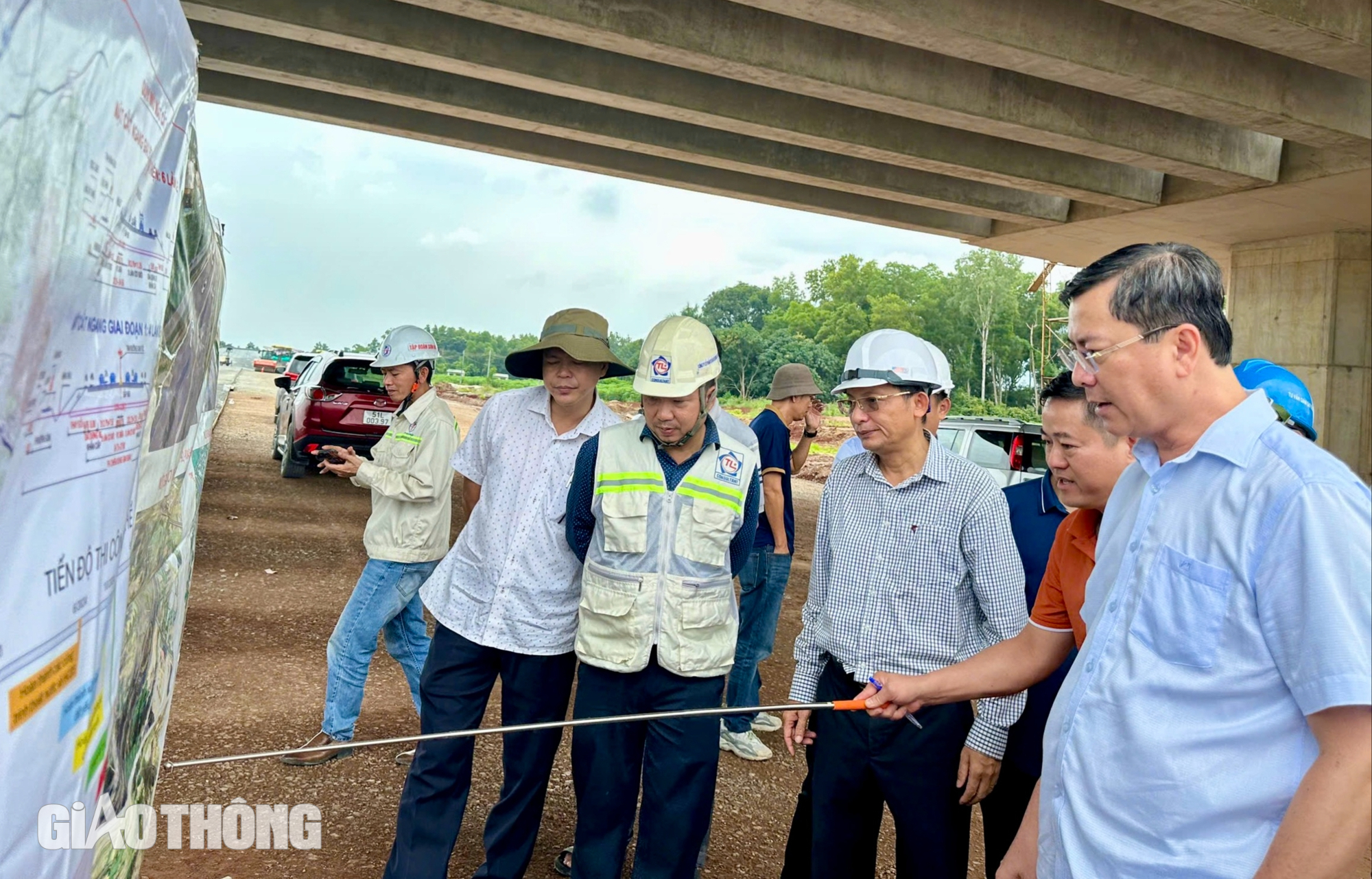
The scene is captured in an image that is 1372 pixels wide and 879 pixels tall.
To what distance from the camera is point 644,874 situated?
319 cm

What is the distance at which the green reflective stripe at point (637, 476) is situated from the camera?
3252 mm

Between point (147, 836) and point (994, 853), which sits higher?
point (147, 836)

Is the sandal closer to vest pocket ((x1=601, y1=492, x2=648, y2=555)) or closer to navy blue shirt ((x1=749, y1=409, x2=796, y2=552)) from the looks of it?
vest pocket ((x1=601, y1=492, x2=648, y2=555))

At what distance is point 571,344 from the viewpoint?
142 inches

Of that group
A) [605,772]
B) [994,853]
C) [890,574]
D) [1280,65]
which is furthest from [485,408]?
[1280,65]

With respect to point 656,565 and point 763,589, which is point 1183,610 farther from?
point 763,589

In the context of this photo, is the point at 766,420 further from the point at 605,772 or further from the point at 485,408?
the point at 605,772

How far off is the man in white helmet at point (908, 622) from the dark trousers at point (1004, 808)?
0.53 ft

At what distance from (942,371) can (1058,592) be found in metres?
0.87

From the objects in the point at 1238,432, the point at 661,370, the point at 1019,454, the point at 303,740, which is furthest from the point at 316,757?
the point at 1019,454

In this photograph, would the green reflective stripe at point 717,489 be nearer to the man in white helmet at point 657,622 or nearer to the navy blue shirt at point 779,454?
the man in white helmet at point 657,622

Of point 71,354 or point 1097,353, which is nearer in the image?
point 71,354

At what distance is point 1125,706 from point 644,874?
76.6 inches

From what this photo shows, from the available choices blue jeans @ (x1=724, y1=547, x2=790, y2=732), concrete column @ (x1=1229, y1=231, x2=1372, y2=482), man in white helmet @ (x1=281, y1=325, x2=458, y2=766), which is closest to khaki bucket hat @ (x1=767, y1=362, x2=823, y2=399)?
blue jeans @ (x1=724, y1=547, x2=790, y2=732)
